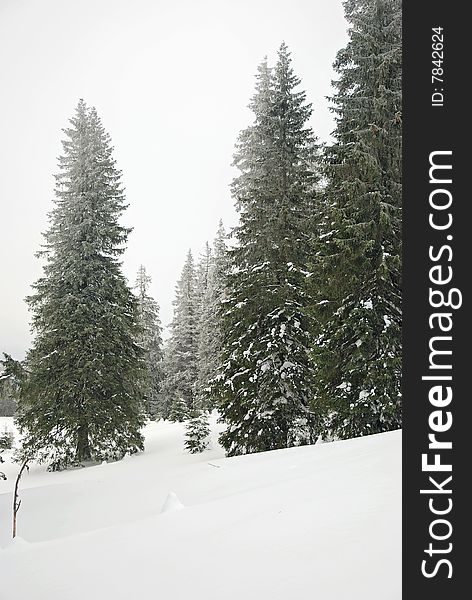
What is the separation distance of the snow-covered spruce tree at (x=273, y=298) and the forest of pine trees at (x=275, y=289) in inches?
1.5

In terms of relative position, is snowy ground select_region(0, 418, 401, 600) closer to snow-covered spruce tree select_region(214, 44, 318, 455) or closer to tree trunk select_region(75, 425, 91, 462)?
snow-covered spruce tree select_region(214, 44, 318, 455)

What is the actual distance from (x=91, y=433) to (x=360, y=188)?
11.0 metres

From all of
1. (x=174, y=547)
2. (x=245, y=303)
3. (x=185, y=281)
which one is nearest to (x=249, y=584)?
(x=174, y=547)

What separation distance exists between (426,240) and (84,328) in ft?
47.0

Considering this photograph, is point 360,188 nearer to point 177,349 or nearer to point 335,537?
point 335,537

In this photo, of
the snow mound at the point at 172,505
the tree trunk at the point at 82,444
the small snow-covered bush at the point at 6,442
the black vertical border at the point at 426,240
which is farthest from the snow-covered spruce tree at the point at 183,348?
the black vertical border at the point at 426,240

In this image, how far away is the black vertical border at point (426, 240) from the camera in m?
2.49

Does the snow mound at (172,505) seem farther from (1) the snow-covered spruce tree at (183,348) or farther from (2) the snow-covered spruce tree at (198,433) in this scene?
(1) the snow-covered spruce tree at (183,348)

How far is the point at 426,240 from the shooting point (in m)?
2.72

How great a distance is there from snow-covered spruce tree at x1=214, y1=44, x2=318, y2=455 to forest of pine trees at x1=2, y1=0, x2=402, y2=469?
4cm

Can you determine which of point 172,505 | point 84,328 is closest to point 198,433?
point 84,328

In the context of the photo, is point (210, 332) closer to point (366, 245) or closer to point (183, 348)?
point (183, 348)

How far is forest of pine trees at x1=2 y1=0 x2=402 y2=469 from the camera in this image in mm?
10047

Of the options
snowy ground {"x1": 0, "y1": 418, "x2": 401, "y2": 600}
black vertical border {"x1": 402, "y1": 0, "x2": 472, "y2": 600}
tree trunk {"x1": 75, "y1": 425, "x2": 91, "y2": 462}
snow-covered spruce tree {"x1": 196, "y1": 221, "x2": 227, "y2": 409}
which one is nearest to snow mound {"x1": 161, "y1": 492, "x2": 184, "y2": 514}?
snowy ground {"x1": 0, "y1": 418, "x2": 401, "y2": 600}
